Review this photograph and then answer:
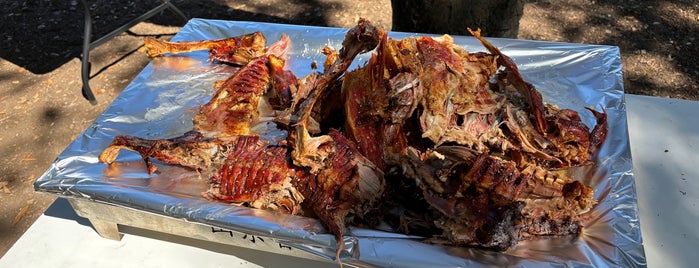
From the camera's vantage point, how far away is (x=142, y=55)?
5.21 meters

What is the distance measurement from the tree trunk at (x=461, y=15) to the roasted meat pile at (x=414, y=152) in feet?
3.86

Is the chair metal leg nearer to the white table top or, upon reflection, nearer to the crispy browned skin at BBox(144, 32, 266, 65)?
the crispy browned skin at BBox(144, 32, 266, 65)

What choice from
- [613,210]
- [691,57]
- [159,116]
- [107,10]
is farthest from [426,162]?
[107,10]

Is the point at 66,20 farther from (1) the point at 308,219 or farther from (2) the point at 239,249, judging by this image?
(1) the point at 308,219

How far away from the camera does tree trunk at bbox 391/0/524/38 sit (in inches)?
125

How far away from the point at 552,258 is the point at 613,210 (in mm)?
371

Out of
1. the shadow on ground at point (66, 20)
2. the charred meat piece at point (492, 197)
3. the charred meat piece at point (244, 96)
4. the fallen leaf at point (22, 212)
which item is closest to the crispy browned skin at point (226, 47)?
the charred meat piece at point (244, 96)

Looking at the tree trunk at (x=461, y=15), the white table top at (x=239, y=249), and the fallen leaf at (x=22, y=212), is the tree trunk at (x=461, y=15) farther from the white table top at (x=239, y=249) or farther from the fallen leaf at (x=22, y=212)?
the fallen leaf at (x=22, y=212)

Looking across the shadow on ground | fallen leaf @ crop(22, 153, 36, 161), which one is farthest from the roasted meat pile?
the shadow on ground

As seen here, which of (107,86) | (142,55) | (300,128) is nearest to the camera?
(300,128)

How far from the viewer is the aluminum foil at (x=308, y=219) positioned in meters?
1.69

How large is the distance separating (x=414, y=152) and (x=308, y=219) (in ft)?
1.42

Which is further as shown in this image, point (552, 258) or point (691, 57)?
point (691, 57)

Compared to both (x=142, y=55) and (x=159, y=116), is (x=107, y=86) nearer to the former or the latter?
(x=142, y=55)
